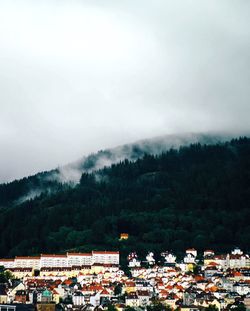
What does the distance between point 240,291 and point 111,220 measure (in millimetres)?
52859

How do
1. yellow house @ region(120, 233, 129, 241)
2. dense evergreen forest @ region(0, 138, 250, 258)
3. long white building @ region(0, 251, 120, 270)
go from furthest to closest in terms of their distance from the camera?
yellow house @ region(120, 233, 129, 241) < dense evergreen forest @ region(0, 138, 250, 258) < long white building @ region(0, 251, 120, 270)

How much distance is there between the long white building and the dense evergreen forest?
25.1 feet

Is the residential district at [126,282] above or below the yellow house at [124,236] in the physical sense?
below

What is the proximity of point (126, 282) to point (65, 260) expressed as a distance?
24.9 meters

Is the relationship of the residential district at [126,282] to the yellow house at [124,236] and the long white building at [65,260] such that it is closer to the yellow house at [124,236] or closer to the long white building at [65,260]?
the long white building at [65,260]

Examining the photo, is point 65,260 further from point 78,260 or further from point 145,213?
point 145,213

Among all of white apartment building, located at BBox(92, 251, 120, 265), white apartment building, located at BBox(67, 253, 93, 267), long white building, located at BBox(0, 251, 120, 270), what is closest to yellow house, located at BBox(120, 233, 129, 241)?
long white building, located at BBox(0, 251, 120, 270)

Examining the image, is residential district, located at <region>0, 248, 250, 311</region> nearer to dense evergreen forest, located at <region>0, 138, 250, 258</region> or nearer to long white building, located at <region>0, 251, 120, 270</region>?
long white building, located at <region>0, 251, 120, 270</region>

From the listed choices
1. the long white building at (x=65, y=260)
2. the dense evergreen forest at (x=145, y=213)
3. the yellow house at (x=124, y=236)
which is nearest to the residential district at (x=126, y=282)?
the long white building at (x=65, y=260)

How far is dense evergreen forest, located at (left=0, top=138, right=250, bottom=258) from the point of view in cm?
13638

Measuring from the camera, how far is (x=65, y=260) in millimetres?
127062

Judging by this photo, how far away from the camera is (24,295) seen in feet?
299

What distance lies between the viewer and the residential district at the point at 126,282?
283ft

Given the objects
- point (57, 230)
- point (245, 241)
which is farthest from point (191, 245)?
point (57, 230)
